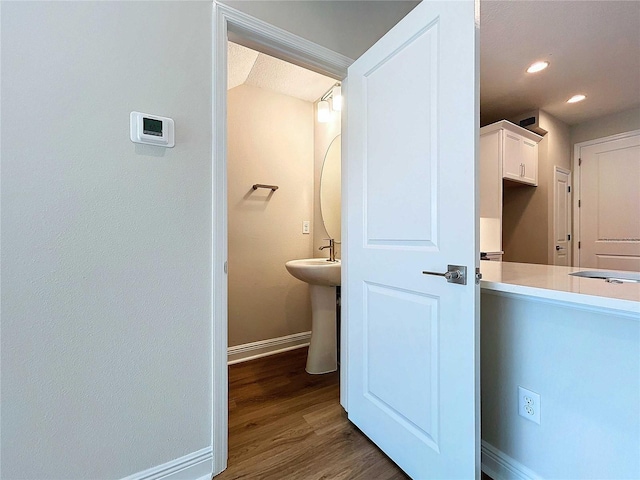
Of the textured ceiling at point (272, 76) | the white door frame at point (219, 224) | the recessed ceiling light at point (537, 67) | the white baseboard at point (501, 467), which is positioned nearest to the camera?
the white baseboard at point (501, 467)

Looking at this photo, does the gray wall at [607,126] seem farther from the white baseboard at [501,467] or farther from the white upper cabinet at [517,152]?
the white baseboard at [501,467]

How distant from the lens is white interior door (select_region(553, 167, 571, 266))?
3.56 metres

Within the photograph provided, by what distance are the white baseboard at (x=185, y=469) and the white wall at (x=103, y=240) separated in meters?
0.03

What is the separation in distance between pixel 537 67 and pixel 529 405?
293cm

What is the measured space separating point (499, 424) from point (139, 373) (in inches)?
58.0

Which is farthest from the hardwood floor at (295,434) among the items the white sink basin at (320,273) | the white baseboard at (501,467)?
the white sink basin at (320,273)

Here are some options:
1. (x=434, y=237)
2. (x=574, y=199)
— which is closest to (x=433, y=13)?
(x=434, y=237)

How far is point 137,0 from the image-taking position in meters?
1.08

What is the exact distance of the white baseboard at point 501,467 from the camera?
1091 mm

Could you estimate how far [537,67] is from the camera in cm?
260

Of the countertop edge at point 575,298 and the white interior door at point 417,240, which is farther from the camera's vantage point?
the white interior door at point 417,240

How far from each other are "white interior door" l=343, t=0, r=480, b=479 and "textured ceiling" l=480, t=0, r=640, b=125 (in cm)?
130

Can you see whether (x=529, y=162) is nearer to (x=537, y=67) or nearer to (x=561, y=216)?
(x=561, y=216)

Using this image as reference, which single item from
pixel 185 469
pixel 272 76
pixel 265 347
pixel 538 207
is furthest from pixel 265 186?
pixel 538 207
